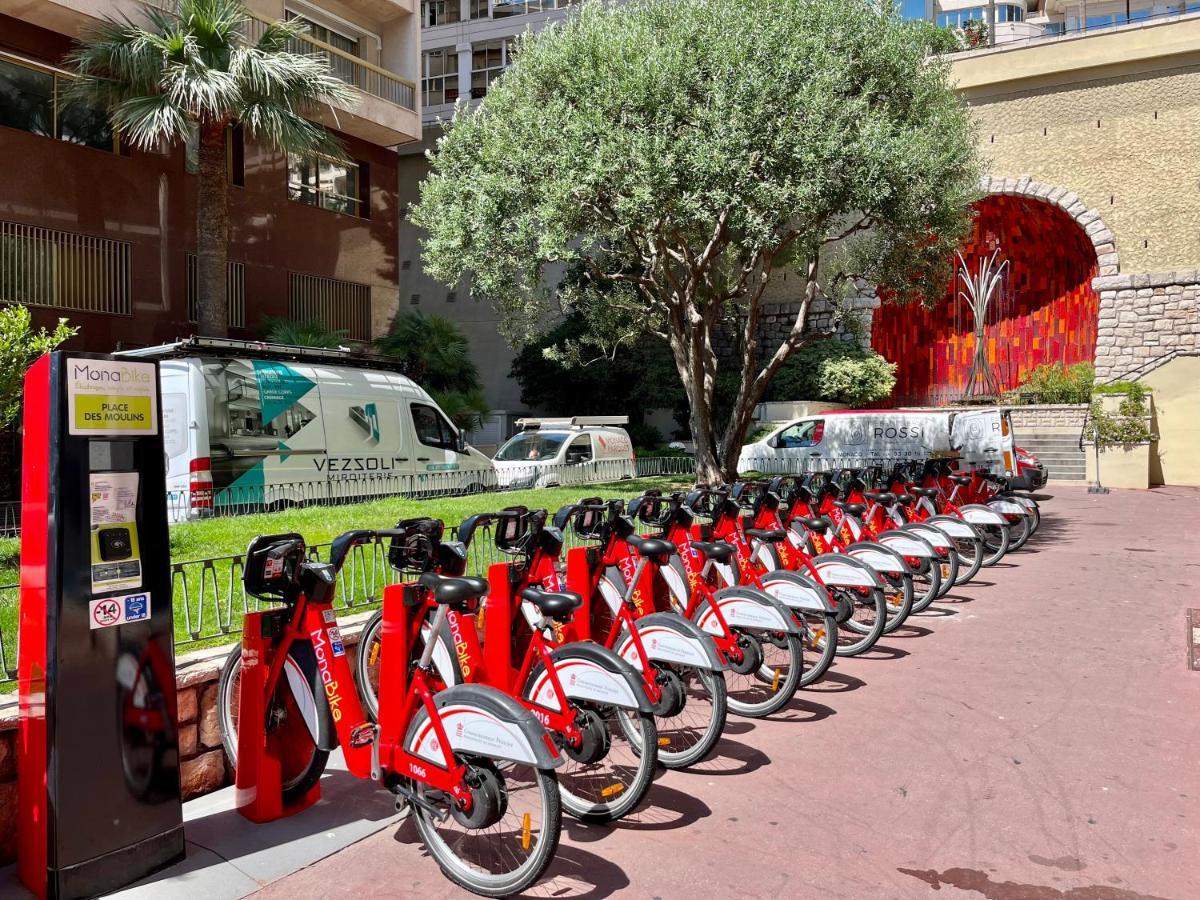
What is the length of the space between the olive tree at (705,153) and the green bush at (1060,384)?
12249 millimetres

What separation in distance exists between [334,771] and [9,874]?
56.3 inches

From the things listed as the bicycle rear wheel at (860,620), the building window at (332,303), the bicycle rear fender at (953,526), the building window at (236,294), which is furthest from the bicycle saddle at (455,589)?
the building window at (332,303)

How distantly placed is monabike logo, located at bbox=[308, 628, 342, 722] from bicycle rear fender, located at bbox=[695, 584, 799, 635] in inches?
82.4

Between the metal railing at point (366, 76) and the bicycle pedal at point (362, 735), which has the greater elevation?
the metal railing at point (366, 76)

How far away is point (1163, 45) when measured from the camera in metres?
25.8

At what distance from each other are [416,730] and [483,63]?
108 ft

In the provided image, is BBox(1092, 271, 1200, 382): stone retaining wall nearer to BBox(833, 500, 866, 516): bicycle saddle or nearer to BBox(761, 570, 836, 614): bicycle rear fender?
BBox(833, 500, 866, 516): bicycle saddle

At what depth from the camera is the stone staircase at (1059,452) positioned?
75.3 ft

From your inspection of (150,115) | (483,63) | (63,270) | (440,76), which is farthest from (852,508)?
(440,76)

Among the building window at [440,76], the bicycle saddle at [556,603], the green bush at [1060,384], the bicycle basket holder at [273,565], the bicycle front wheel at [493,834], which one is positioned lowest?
the bicycle front wheel at [493,834]

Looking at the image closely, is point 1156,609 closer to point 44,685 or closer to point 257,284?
point 44,685

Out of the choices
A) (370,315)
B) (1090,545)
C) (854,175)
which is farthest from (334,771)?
(370,315)

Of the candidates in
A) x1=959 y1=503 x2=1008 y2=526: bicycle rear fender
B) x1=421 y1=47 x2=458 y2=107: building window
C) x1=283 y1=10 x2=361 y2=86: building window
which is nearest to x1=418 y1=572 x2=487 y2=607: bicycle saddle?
x1=959 y1=503 x2=1008 y2=526: bicycle rear fender

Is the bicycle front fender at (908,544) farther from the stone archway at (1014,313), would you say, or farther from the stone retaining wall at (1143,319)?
the stone archway at (1014,313)
